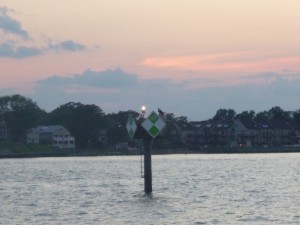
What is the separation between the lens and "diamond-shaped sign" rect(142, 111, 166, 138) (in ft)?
150

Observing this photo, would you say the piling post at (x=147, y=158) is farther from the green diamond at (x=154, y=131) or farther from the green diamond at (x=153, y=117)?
the green diamond at (x=153, y=117)

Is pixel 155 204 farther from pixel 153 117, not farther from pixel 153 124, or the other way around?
pixel 153 117

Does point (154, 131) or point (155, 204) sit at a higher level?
point (154, 131)

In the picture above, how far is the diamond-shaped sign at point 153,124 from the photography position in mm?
45719

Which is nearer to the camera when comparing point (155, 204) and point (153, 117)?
point (155, 204)

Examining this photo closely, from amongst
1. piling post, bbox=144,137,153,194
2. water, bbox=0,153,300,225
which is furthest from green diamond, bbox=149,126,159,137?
water, bbox=0,153,300,225

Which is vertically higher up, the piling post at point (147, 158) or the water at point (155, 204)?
the piling post at point (147, 158)

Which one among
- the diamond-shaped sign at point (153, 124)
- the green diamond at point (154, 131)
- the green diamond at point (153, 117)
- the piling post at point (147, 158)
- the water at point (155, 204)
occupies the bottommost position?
the water at point (155, 204)

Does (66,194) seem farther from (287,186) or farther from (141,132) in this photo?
(287,186)

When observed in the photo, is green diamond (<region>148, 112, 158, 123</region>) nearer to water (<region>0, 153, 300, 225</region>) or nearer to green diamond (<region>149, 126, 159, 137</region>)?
green diamond (<region>149, 126, 159, 137</region>)

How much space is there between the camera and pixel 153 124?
4572 cm

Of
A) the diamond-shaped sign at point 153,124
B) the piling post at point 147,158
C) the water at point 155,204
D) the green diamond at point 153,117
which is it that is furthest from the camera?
the piling post at point 147,158

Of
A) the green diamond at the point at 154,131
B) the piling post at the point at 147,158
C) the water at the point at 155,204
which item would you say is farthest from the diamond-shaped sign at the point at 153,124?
the water at the point at 155,204

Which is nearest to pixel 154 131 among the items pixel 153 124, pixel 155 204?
pixel 153 124
